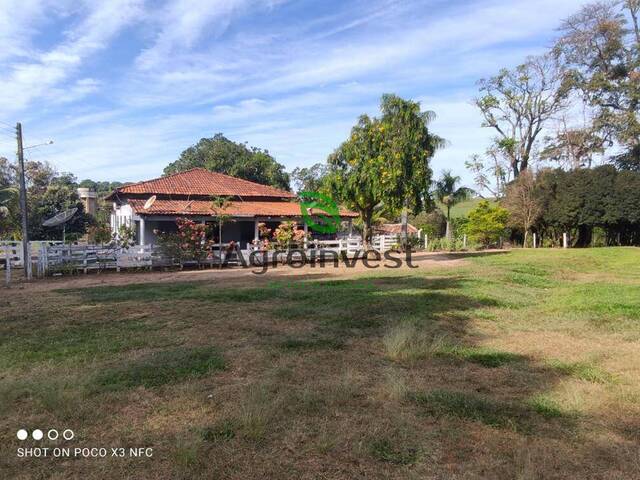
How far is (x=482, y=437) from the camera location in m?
3.68

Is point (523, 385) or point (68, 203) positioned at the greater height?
point (68, 203)

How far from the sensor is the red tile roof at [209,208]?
21.9m

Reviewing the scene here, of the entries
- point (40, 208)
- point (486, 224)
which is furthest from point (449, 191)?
point (40, 208)

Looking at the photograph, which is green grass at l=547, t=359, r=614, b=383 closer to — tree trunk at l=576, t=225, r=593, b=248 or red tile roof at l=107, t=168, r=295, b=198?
red tile roof at l=107, t=168, r=295, b=198

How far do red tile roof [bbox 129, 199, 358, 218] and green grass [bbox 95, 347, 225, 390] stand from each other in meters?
16.2

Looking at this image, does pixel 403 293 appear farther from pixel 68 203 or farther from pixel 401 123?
pixel 68 203

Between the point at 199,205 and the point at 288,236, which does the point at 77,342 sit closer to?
the point at 288,236

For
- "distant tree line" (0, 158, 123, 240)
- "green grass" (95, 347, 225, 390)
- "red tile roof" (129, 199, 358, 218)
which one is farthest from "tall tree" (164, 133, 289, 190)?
"green grass" (95, 347, 225, 390)

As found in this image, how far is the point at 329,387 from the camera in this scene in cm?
466

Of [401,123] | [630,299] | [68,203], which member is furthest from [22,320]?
[68,203]

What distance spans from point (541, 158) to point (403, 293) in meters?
35.7

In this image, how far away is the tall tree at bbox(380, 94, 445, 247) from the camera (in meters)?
19.5

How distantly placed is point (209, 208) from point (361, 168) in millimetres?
8288

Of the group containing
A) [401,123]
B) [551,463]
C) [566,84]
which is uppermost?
[566,84]
